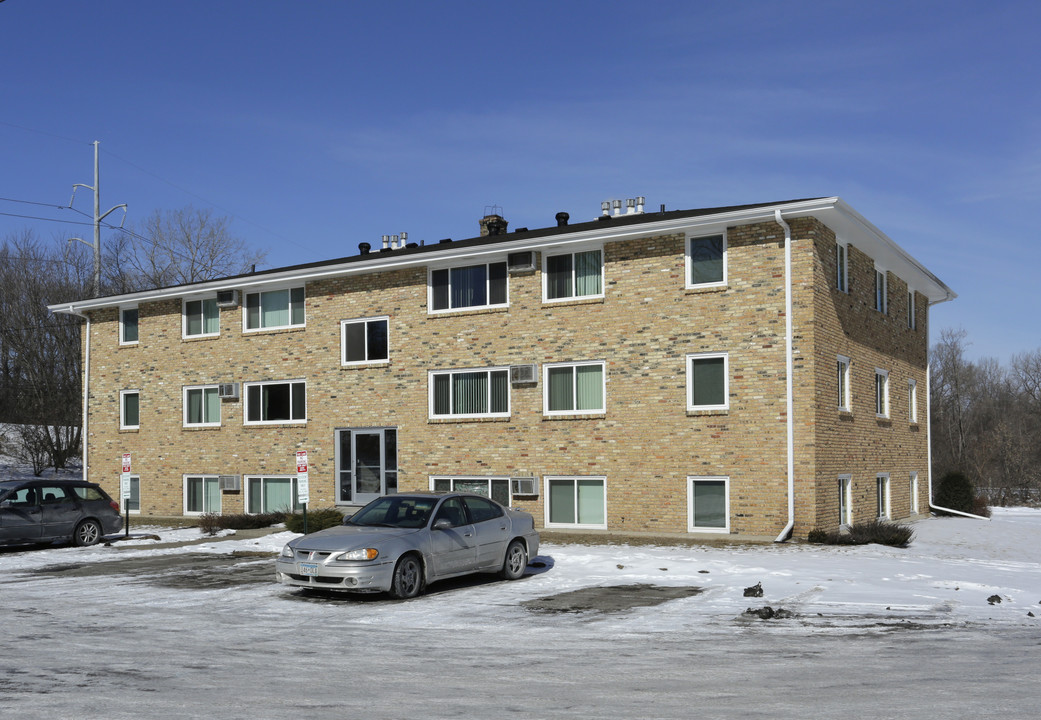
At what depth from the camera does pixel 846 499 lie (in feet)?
74.5

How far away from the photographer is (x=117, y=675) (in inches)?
330

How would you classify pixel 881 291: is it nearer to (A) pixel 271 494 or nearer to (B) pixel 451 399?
(B) pixel 451 399

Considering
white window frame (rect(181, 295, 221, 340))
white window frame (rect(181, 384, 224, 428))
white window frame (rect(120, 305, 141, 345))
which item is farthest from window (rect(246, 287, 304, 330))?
white window frame (rect(120, 305, 141, 345))

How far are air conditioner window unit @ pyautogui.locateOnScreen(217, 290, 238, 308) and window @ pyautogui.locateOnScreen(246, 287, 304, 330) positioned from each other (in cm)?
35

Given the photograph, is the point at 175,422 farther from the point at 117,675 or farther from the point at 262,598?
the point at 117,675

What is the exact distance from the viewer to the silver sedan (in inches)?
515

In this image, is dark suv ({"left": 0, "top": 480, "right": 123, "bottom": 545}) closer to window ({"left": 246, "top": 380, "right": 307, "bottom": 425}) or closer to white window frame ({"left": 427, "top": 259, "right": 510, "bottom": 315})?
window ({"left": 246, "top": 380, "right": 307, "bottom": 425})

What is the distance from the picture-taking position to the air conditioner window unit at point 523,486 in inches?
929

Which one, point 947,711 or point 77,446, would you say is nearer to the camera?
point 947,711

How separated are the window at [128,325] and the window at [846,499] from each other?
832 inches

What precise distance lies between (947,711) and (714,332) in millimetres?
15123

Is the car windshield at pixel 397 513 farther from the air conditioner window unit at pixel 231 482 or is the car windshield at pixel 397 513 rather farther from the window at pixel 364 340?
the air conditioner window unit at pixel 231 482

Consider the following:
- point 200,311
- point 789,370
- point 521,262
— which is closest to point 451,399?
point 521,262

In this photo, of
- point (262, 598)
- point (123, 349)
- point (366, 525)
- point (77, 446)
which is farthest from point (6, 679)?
point (77, 446)
